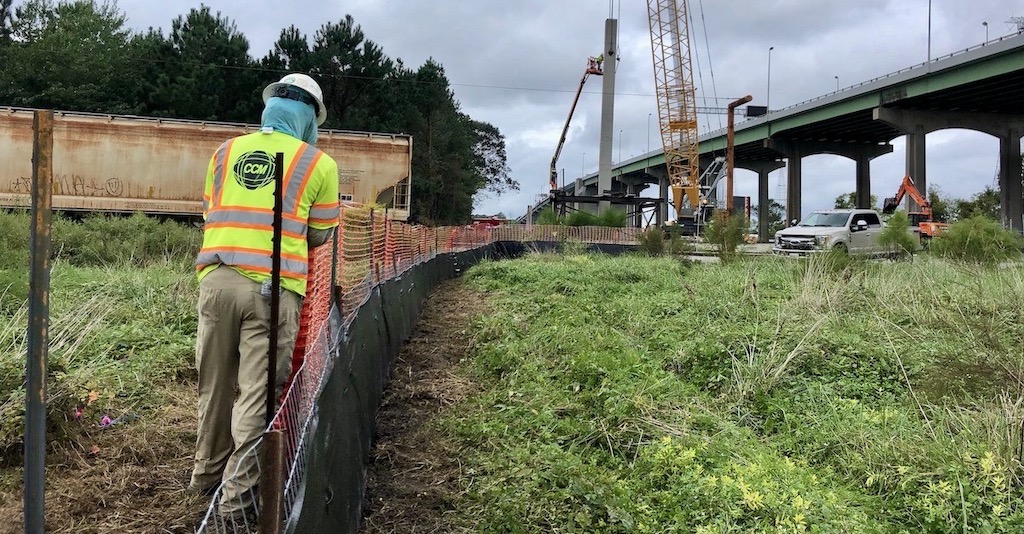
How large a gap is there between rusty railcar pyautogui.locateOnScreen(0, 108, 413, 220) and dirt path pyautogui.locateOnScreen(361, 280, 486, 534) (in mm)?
12592

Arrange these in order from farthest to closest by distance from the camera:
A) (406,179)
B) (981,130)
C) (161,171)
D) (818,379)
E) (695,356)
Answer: (981,130) → (406,179) → (161,171) → (695,356) → (818,379)

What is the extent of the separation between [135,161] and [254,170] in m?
18.6

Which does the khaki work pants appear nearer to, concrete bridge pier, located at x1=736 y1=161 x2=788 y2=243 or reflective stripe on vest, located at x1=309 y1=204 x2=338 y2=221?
reflective stripe on vest, located at x1=309 y1=204 x2=338 y2=221

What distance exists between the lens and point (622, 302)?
8328 millimetres

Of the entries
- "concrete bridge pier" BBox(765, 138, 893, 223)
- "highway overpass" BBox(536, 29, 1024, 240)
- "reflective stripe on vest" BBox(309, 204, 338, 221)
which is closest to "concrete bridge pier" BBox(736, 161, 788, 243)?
"highway overpass" BBox(536, 29, 1024, 240)

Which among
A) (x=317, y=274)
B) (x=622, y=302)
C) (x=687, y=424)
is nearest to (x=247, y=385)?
(x=317, y=274)

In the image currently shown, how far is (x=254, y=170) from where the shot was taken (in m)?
2.84

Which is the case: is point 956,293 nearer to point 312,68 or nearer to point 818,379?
point 818,379

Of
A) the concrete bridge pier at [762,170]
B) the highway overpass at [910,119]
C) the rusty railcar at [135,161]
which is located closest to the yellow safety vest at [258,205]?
the rusty railcar at [135,161]

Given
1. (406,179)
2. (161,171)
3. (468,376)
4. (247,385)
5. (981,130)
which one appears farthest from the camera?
(981,130)

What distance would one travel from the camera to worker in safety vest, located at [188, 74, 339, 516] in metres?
2.80

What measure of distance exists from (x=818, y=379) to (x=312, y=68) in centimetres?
3808

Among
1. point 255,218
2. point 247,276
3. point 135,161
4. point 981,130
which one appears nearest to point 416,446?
point 247,276

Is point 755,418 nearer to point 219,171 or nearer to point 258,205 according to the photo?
point 258,205
